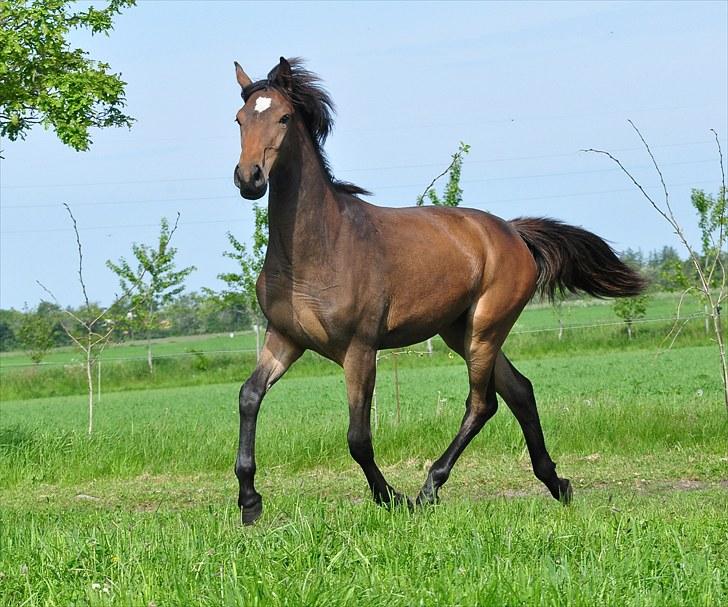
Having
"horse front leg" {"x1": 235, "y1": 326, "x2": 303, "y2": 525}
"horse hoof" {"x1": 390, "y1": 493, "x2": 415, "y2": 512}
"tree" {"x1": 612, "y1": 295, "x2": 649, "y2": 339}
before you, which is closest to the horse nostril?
"horse front leg" {"x1": 235, "y1": 326, "x2": 303, "y2": 525}

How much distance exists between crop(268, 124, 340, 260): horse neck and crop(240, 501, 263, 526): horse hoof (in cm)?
158

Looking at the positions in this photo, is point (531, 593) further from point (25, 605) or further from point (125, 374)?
point (125, 374)

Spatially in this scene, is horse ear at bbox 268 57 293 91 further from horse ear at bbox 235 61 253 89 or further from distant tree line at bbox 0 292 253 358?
distant tree line at bbox 0 292 253 358

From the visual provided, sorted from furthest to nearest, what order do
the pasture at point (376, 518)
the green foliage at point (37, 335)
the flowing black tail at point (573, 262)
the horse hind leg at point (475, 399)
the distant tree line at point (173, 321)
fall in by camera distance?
the distant tree line at point (173, 321)
the green foliage at point (37, 335)
the flowing black tail at point (573, 262)
the horse hind leg at point (475, 399)
the pasture at point (376, 518)

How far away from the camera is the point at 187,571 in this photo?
4738 mm

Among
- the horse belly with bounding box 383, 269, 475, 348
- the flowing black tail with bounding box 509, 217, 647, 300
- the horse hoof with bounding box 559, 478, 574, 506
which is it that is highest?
the flowing black tail with bounding box 509, 217, 647, 300

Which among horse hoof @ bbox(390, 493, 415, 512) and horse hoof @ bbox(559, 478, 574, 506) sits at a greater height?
horse hoof @ bbox(390, 493, 415, 512)

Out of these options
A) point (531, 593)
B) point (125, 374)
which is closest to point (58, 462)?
point (531, 593)

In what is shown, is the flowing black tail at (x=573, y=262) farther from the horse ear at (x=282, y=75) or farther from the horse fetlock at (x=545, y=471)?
the horse ear at (x=282, y=75)

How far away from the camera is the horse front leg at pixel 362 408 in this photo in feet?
23.4

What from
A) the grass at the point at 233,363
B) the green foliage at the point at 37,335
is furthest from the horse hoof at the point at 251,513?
the green foliage at the point at 37,335

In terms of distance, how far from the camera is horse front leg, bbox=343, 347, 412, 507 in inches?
281

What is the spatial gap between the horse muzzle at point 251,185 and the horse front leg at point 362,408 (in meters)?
1.27

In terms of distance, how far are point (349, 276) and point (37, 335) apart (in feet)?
186
